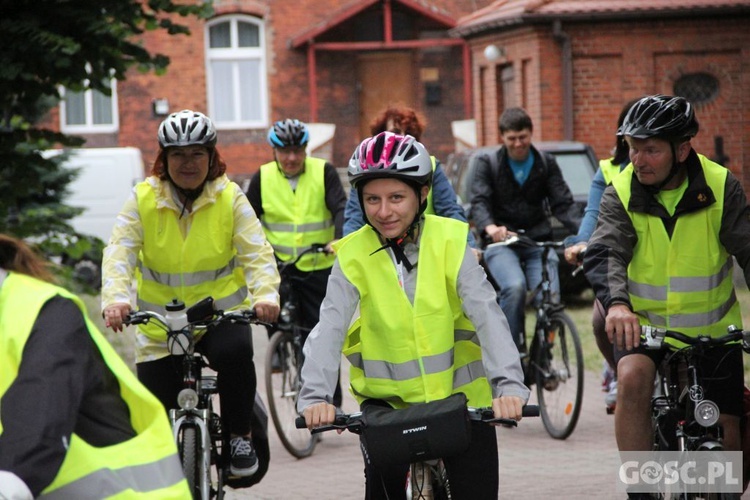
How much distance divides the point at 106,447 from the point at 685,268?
3.11 m

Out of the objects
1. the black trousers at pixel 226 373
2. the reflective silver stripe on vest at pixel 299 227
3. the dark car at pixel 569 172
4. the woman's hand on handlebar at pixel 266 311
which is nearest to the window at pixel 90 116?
the dark car at pixel 569 172

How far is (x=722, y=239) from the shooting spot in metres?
5.61

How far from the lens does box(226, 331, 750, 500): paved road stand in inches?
305

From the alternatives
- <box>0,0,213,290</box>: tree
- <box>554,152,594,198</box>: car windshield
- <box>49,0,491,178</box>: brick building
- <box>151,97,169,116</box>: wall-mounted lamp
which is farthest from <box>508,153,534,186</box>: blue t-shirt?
<box>151,97,169,116</box>: wall-mounted lamp

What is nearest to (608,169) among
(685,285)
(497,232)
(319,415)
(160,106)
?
(497,232)

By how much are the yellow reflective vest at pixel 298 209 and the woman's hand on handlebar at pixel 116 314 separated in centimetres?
363

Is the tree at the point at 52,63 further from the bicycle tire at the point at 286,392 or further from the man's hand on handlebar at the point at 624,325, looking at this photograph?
the man's hand on handlebar at the point at 624,325

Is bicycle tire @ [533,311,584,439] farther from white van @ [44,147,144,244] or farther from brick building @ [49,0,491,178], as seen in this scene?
brick building @ [49,0,491,178]

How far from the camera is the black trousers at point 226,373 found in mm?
6273

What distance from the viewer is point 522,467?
27.7 ft

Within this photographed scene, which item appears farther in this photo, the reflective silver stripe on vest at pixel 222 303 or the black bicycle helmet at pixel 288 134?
the black bicycle helmet at pixel 288 134

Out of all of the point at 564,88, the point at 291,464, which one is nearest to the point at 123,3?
the point at 291,464

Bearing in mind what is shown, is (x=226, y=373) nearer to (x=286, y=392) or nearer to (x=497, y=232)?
(x=286, y=392)

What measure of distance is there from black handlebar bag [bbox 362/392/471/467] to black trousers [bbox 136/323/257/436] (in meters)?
2.05
